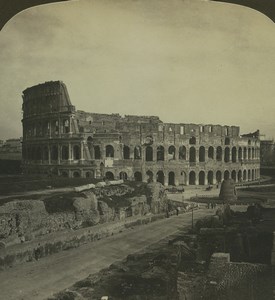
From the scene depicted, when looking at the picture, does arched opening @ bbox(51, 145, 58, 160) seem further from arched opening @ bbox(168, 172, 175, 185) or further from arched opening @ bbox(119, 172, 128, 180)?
arched opening @ bbox(168, 172, 175, 185)

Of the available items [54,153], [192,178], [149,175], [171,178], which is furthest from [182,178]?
[54,153]

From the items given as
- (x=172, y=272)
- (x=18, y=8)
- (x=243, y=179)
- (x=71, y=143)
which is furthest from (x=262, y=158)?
(x=18, y=8)

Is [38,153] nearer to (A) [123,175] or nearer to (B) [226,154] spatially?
(A) [123,175]

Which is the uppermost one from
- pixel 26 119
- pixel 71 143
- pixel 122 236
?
pixel 26 119

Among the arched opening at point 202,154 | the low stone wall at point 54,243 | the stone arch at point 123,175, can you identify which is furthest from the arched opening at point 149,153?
the low stone wall at point 54,243

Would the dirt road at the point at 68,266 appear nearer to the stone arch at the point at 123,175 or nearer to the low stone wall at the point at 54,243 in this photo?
the low stone wall at the point at 54,243

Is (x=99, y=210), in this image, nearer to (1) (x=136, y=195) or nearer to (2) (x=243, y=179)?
(1) (x=136, y=195)

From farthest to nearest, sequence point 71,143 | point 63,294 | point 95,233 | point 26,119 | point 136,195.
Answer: point 26,119, point 71,143, point 136,195, point 95,233, point 63,294
